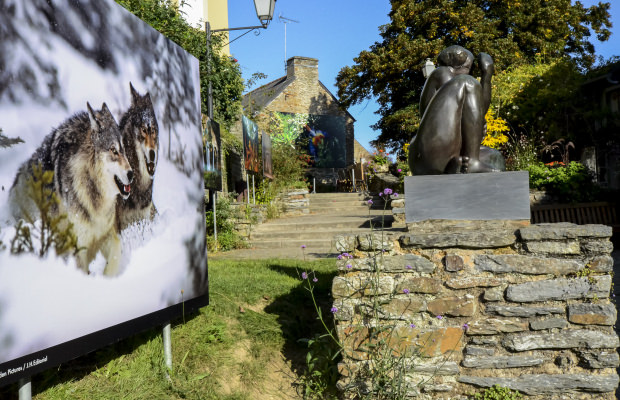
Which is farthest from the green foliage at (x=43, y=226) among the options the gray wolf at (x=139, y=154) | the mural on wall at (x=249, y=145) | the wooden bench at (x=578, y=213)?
the wooden bench at (x=578, y=213)

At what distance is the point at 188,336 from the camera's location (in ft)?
10.4

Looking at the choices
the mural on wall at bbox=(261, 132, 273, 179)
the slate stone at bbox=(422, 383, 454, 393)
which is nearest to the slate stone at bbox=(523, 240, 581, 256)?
→ the slate stone at bbox=(422, 383, 454, 393)

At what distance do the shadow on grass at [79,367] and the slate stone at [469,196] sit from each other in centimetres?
199

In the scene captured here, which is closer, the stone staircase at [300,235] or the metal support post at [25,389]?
the metal support post at [25,389]

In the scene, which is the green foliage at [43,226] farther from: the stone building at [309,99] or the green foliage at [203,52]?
the stone building at [309,99]

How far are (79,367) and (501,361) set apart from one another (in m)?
2.52

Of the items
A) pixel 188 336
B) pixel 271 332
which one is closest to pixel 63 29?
pixel 188 336

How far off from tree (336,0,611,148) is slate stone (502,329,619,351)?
12.4 meters

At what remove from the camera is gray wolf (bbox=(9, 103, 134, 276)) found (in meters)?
1.83

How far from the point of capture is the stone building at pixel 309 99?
2138 centimetres

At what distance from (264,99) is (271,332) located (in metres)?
18.7

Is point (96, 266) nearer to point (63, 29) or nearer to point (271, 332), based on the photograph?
point (63, 29)

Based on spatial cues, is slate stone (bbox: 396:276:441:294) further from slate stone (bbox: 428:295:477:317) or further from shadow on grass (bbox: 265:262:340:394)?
shadow on grass (bbox: 265:262:340:394)

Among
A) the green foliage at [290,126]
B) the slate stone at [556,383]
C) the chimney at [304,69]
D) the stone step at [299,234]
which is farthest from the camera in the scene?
the chimney at [304,69]
